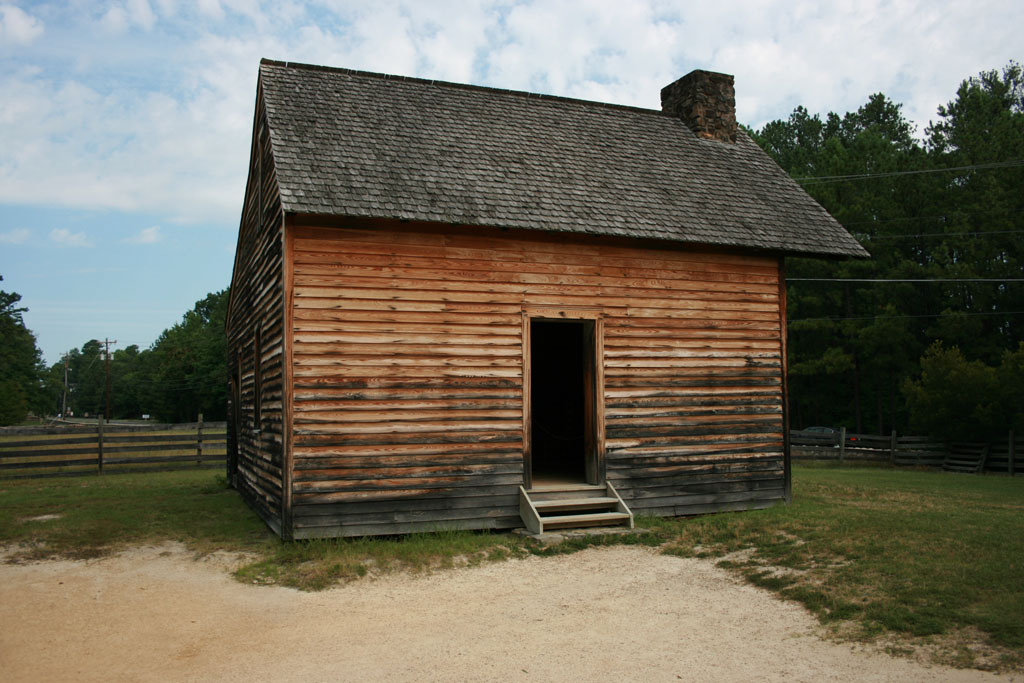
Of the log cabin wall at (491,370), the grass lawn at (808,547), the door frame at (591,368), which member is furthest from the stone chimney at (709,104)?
the grass lawn at (808,547)

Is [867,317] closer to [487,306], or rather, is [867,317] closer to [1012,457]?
[1012,457]

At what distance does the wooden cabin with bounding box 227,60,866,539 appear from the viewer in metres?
10.7

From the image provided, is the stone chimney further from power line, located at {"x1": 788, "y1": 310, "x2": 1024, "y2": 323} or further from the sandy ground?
power line, located at {"x1": 788, "y1": 310, "x2": 1024, "y2": 323}

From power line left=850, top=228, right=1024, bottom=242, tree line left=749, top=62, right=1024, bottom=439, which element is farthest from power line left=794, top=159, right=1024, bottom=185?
power line left=850, top=228, right=1024, bottom=242

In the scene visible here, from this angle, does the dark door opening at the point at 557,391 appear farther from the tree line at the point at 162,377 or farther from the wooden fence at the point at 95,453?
the tree line at the point at 162,377

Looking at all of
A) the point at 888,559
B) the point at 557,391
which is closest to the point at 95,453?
the point at 557,391

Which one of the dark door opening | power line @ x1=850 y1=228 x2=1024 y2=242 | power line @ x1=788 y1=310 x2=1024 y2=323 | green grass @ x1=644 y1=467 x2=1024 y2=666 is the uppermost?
power line @ x1=850 y1=228 x2=1024 y2=242

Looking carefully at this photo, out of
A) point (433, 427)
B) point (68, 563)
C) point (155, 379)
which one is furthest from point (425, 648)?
point (155, 379)

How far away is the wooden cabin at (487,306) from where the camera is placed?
10680mm

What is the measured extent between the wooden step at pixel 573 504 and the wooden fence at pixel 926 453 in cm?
1812

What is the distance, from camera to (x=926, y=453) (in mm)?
27141

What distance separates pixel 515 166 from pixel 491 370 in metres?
3.46

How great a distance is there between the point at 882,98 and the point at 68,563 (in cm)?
5210

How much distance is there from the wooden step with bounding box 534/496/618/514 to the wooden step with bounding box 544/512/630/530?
0.15m
